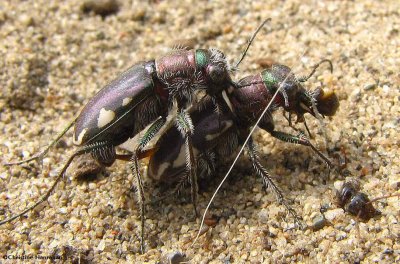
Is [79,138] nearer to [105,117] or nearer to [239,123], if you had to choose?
[105,117]

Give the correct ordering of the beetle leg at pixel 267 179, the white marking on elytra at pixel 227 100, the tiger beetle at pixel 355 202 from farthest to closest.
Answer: the white marking on elytra at pixel 227 100
the beetle leg at pixel 267 179
the tiger beetle at pixel 355 202

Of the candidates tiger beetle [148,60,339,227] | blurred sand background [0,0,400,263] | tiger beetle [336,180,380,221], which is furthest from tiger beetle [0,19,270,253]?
tiger beetle [336,180,380,221]

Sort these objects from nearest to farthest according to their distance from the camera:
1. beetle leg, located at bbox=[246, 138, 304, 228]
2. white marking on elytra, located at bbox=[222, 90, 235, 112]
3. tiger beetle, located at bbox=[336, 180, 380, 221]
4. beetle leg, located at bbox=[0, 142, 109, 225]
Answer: tiger beetle, located at bbox=[336, 180, 380, 221] → beetle leg, located at bbox=[246, 138, 304, 228] → beetle leg, located at bbox=[0, 142, 109, 225] → white marking on elytra, located at bbox=[222, 90, 235, 112]

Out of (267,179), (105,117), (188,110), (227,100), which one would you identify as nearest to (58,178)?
(105,117)

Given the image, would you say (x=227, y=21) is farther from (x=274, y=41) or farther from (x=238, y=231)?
(x=238, y=231)

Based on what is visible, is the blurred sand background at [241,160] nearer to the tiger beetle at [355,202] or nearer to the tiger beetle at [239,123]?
the tiger beetle at [355,202]

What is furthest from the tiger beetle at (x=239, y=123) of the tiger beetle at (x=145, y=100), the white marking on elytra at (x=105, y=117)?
the white marking on elytra at (x=105, y=117)

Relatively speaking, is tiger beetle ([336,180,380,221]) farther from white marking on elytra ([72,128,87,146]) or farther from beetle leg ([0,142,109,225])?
white marking on elytra ([72,128,87,146])
